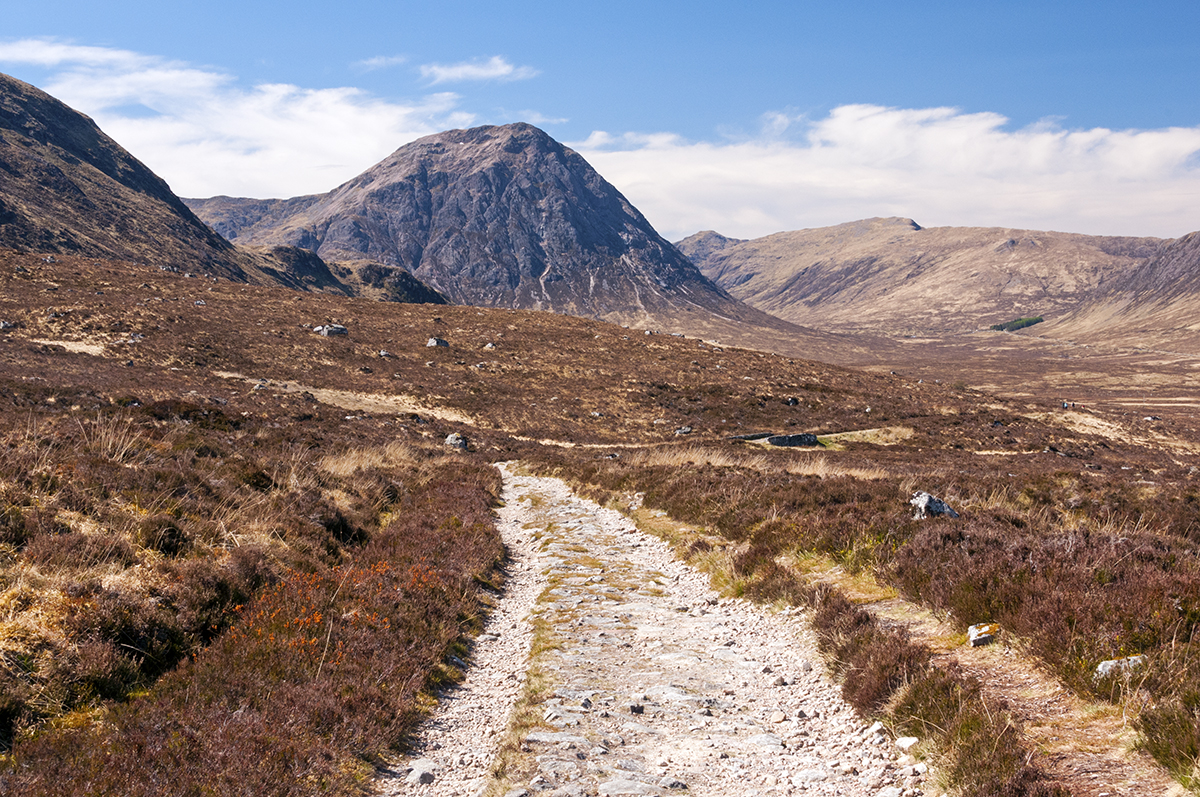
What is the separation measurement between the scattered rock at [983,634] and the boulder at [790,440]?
122ft

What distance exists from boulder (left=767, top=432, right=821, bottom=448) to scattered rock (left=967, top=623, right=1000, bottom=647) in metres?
37.1

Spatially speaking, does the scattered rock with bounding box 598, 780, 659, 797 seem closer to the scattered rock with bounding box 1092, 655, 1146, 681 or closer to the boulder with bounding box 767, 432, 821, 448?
the scattered rock with bounding box 1092, 655, 1146, 681

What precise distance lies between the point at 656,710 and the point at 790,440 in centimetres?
3983

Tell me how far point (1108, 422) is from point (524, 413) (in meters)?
58.9

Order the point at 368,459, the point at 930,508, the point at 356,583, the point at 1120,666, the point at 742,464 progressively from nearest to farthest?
the point at 1120,666
the point at 356,583
the point at 930,508
the point at 368,459
the point at 742,464

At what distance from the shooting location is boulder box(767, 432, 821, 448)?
144 ft

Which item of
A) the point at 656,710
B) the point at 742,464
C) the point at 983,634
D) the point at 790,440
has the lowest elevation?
the point at 790,440

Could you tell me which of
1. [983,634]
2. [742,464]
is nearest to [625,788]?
[983,634]

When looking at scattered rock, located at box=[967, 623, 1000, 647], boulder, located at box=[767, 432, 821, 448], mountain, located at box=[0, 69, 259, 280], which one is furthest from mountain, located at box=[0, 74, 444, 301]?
scattered rock, located at box=[967, 623, 1000, 647]

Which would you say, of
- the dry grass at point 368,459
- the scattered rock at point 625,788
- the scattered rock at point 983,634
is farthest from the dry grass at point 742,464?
the scattered rock at point 625,788

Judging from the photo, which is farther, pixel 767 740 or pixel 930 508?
pixel 930 508

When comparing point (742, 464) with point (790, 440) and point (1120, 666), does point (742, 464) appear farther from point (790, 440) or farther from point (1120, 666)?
point (1120, 666)

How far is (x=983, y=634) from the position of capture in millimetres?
6984

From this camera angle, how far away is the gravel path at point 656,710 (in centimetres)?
535
